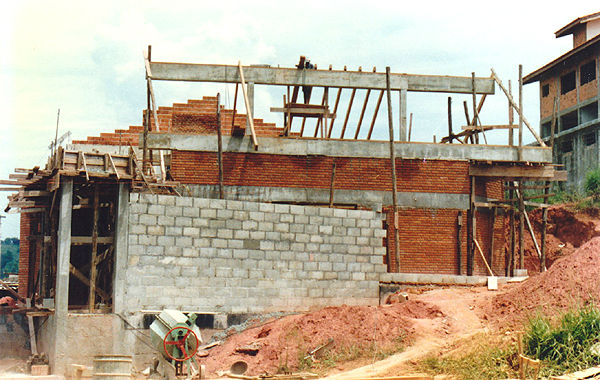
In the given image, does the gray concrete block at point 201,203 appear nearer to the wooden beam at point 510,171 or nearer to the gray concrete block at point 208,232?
the gray concrete block at point 208,232

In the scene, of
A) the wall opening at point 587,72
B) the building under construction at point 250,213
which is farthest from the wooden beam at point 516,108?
the wall opening at point 587,72

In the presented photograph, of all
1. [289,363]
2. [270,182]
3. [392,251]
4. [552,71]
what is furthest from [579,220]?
[289,363]

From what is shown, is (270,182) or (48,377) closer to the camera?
(48,377)

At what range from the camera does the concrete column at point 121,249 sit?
12.9m

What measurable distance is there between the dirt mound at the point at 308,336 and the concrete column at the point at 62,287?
8.40ft

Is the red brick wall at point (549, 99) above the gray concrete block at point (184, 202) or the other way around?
above

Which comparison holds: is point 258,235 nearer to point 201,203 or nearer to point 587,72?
point 201,203

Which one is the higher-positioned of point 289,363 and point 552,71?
point 552,71

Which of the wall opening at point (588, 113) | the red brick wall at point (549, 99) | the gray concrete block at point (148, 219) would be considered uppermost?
the red brick wall at point (549, 99)

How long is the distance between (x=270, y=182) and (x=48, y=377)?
7809mm

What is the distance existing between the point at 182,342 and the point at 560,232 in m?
22.5

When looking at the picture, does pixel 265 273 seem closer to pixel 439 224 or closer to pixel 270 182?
pixel 270 182

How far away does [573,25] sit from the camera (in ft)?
112

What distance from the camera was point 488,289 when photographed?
15.5 m
